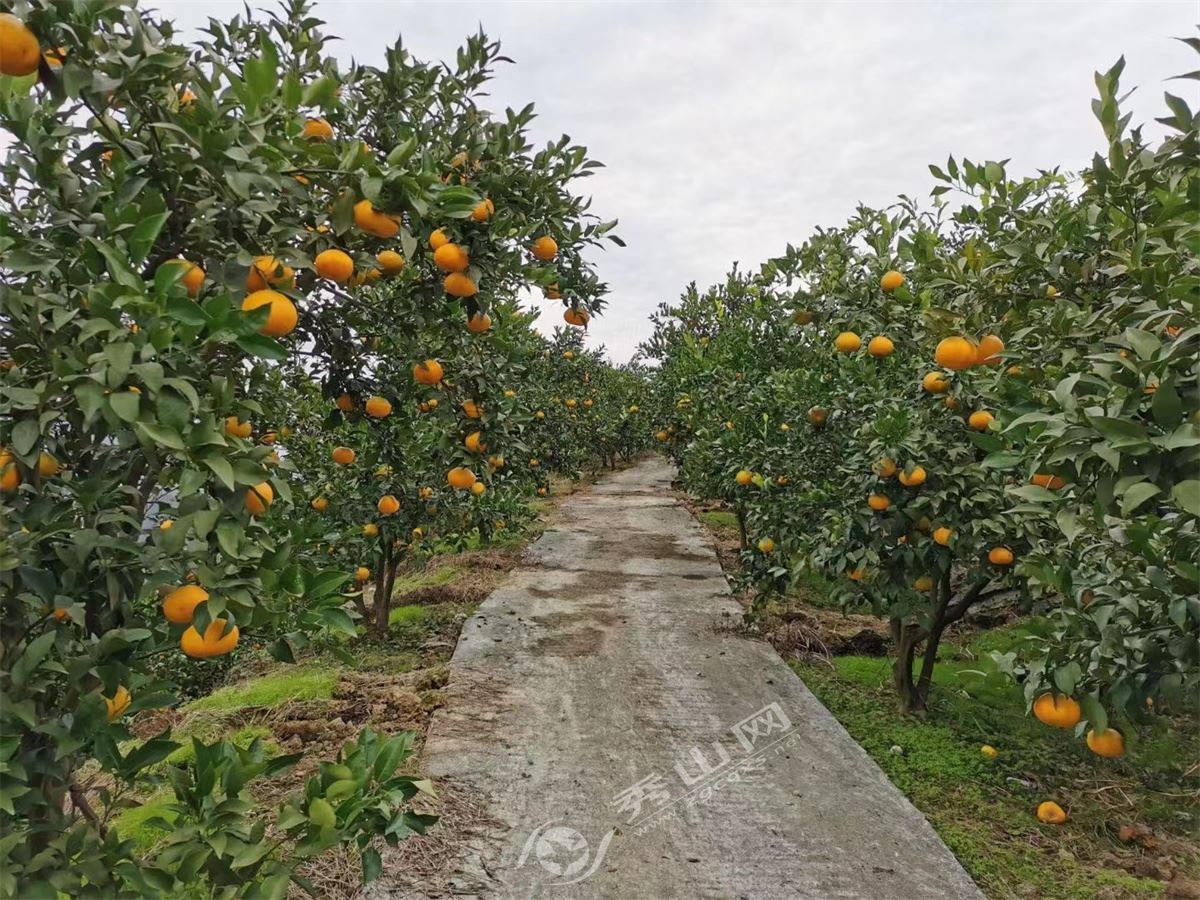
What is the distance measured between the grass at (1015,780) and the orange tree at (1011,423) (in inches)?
15.8

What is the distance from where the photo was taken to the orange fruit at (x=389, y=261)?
2051 millimetres

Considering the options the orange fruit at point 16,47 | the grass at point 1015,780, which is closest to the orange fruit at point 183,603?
the orange fruit at point 16,47

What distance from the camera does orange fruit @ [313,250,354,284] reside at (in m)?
1.84

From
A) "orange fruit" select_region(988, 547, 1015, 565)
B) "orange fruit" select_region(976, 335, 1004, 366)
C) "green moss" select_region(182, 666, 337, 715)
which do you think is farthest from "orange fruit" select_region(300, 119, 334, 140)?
"green moss" select_region(182, 666, 337, 715)

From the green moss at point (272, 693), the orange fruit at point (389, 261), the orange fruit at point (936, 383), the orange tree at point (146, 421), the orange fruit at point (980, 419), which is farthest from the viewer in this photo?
the green moss at point (272, 693)

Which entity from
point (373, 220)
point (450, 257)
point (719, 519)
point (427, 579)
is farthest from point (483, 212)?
point (719, 519)

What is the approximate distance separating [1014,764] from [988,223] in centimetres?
282

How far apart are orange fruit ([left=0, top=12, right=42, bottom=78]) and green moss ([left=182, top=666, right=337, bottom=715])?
3.82 meters

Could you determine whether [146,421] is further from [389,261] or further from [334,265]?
[389,261]

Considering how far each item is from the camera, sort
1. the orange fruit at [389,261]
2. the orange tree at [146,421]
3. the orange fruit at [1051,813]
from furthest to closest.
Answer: the orange fruit at [1051,813]
the orange fruit at [389,261]
the orange tree at [146,421]

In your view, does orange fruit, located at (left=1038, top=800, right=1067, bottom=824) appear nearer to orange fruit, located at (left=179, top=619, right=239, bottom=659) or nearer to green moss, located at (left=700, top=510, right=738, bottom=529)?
orange fruit, located at (left=179, top=619, right=239, bottom=659)

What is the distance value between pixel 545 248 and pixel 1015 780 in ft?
11.5

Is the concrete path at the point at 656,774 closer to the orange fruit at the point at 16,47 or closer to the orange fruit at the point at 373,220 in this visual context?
the orange fruit at the point at 373,220

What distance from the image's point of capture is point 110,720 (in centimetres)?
152
